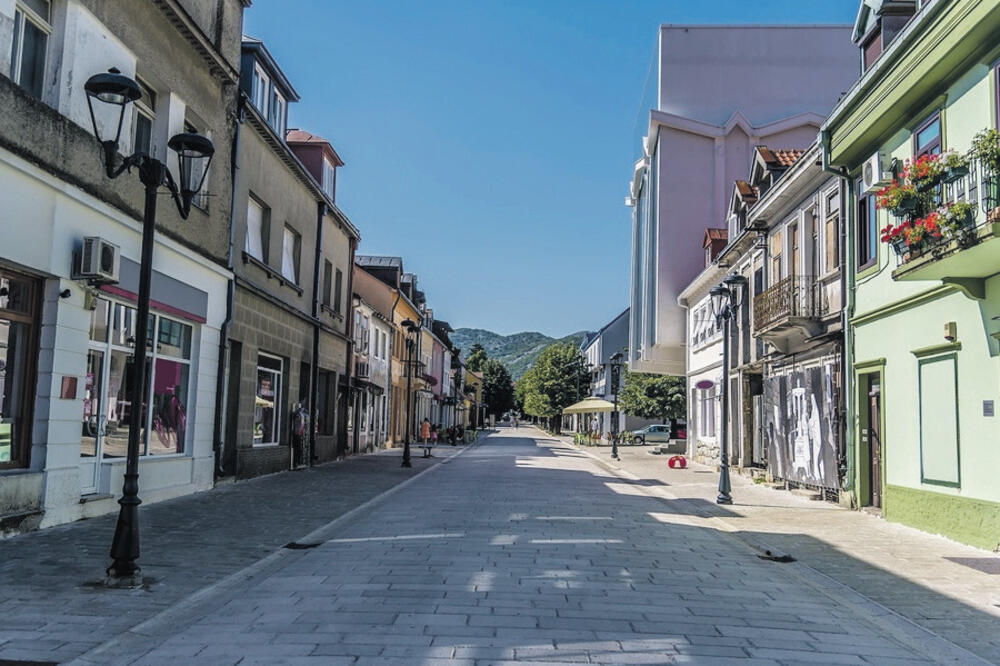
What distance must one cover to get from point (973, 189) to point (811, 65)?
93.7ft

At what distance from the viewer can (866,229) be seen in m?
14.4

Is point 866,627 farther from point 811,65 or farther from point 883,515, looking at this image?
point 811,65

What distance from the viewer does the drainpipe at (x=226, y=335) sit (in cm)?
1558

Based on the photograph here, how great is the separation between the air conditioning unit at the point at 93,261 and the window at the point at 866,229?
11.6 m

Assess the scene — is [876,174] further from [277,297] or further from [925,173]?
[277,297]

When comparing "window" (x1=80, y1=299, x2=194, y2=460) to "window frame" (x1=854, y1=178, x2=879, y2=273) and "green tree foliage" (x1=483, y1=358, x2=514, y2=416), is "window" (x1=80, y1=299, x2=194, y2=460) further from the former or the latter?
"green tree foliage" (x1=483, y1=358, x2=514, y2=416)

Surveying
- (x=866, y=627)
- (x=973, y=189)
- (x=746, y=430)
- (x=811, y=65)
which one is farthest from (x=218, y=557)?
(x=811, y=65)

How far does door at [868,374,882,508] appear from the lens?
1399cm

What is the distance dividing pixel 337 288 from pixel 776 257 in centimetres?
1341

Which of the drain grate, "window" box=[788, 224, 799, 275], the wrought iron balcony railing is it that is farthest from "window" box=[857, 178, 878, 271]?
the drain grate

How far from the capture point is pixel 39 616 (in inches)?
233

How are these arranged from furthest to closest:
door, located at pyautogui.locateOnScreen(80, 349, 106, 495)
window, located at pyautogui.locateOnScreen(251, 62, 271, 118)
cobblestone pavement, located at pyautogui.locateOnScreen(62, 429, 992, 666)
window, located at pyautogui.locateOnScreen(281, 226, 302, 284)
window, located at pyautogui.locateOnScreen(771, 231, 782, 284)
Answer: window, located at pyautogui.locateOnScreen(281, 226, 302, 284)
window, located at pyautogui.locateOnScreen(771, 231, 782, 284)
window, located at pyautogui.locateOnScreen(251, 62, 271, 118)
door, located at pyautogui.locateOnScreen(80, 349, 106, 495)
cobblestone pavement, located at pyautogui.locateOnScreen(62, 429, 992, 666)

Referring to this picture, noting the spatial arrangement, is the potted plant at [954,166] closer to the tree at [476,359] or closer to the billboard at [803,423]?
the billboard at [803,423]

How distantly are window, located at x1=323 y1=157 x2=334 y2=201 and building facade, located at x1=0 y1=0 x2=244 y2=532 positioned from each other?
8.67 meters
